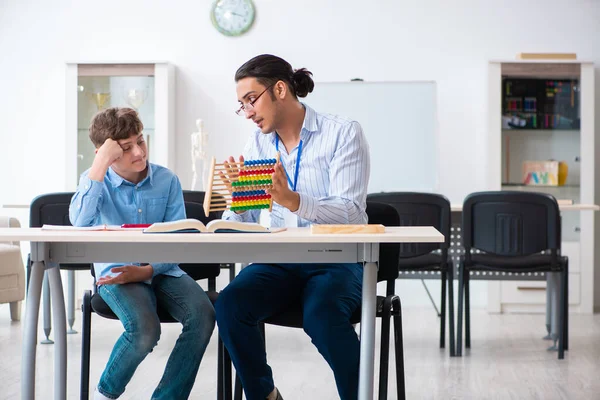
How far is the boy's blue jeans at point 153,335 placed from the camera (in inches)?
91.0

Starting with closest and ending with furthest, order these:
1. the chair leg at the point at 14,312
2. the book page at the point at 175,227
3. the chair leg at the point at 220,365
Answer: the book page at the point at 175,227 < the chair leg at the point at 220,365 < the chair leg at the point at 14,312

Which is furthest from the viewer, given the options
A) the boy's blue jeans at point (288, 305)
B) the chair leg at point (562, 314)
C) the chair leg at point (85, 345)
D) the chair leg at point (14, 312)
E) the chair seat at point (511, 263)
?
the chair leg at point (14, 312)

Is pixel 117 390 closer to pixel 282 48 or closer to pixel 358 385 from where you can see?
pixel 358 385

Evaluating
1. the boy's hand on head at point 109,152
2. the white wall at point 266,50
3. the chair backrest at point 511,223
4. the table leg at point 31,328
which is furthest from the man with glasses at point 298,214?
the white wall at point 266,50

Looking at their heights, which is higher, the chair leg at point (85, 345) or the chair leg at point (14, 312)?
the chair leg at point (85, 345)

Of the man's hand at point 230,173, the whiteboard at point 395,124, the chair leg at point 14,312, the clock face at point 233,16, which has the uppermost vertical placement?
the clock face at point 233,16

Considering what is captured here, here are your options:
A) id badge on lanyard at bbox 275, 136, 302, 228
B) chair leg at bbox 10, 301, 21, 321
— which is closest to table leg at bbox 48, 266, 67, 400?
id badge on lanyard at bbox 275, 136, 302, 228

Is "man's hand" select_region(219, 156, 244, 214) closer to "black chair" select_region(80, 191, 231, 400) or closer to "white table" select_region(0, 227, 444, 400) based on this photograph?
"white table" select_region(0, 227, 444, 400)

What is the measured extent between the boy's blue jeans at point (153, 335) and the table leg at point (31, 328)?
19 centimetres

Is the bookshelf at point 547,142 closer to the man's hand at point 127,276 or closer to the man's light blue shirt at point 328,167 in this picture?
the man's light blue shirt at point 328,167

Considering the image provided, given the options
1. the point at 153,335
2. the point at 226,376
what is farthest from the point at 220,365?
the point at 153,335

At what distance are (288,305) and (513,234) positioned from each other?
6.34ft

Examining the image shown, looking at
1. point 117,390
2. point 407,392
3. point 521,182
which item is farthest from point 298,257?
point 521,182

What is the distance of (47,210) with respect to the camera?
3.75m
